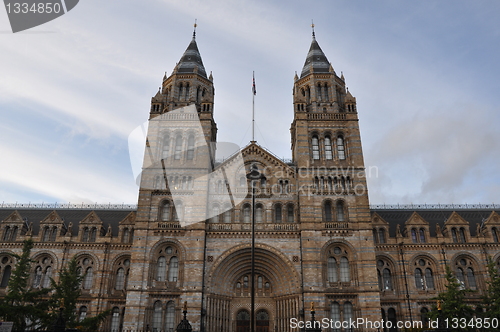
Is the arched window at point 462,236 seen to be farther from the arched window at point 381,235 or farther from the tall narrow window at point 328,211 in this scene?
the tall narrow window at point 328,211

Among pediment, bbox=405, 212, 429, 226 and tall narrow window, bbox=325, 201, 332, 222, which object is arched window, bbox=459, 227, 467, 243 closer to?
pediment, bbox=405, 212, 429, 226

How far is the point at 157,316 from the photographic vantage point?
36688 mm

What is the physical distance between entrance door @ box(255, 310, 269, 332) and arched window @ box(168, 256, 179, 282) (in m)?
9.39

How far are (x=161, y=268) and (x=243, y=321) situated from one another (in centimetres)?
1001

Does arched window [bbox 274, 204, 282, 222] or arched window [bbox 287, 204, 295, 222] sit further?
arched window [bbox 274, 204, 282, 222]

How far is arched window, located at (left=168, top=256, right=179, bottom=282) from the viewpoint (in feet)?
125

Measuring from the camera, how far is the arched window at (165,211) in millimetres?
40156

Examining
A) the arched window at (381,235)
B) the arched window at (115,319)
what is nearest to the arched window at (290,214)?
the arched window at (381,235)

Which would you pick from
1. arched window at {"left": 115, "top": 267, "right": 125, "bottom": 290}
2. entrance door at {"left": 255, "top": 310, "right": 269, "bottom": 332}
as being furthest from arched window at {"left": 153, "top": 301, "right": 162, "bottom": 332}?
entrance door at {"left": 255, "top": 310, "right": 269, "bottom": 332}

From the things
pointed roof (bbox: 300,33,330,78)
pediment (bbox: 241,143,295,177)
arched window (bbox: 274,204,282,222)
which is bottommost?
arched window (bbox: 274,204,282,222)

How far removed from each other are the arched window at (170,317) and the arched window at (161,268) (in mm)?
2706

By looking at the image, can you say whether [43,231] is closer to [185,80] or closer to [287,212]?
[185,80]

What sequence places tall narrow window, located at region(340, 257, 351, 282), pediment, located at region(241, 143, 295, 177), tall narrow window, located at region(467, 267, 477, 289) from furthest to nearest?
tall narrow window, located at region(467, 267, 477, 289), pediment, located at region(241, 143, 295, 177), tall narrow window, located at region(340, 257, 351, 282)

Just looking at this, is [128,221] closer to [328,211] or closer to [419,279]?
[328,211]
